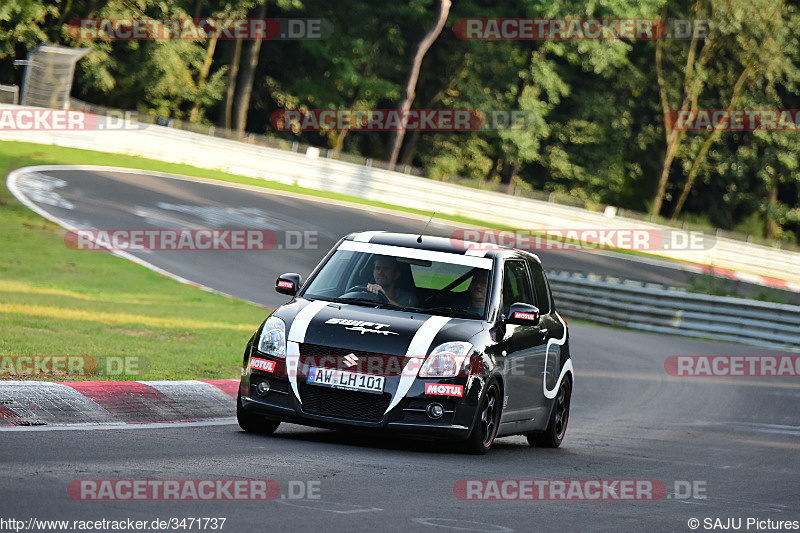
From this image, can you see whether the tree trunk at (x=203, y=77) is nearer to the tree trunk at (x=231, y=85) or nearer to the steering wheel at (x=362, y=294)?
the tree trunk at (x=231, y=85)

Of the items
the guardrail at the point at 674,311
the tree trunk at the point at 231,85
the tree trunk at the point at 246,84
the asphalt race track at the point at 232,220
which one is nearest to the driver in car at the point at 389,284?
the asphalt race track at the point at 232,220

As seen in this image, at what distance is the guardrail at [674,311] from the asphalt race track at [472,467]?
6.93 metres

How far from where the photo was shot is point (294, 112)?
6128 cm

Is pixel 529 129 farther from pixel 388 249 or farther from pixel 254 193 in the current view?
pixel 388 249

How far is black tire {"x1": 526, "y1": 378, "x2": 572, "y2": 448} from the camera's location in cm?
1101

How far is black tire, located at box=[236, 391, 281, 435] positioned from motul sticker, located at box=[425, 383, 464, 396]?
127 centimetres

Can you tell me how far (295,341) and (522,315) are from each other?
1.86 m

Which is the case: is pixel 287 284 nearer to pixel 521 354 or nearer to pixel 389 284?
pixel 389 284

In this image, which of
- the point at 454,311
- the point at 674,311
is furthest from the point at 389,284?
the point at 674,311

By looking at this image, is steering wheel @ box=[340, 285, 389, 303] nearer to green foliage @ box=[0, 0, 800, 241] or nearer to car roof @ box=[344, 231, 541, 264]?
car roof @ box=[344, 231, 541, 264]

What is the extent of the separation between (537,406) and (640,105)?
56.6m

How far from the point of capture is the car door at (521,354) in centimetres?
985

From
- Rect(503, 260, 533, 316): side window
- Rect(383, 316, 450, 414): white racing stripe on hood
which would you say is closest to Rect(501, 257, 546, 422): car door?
Rect(503, 260, 533, 316): side window

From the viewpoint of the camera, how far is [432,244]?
10344mm
